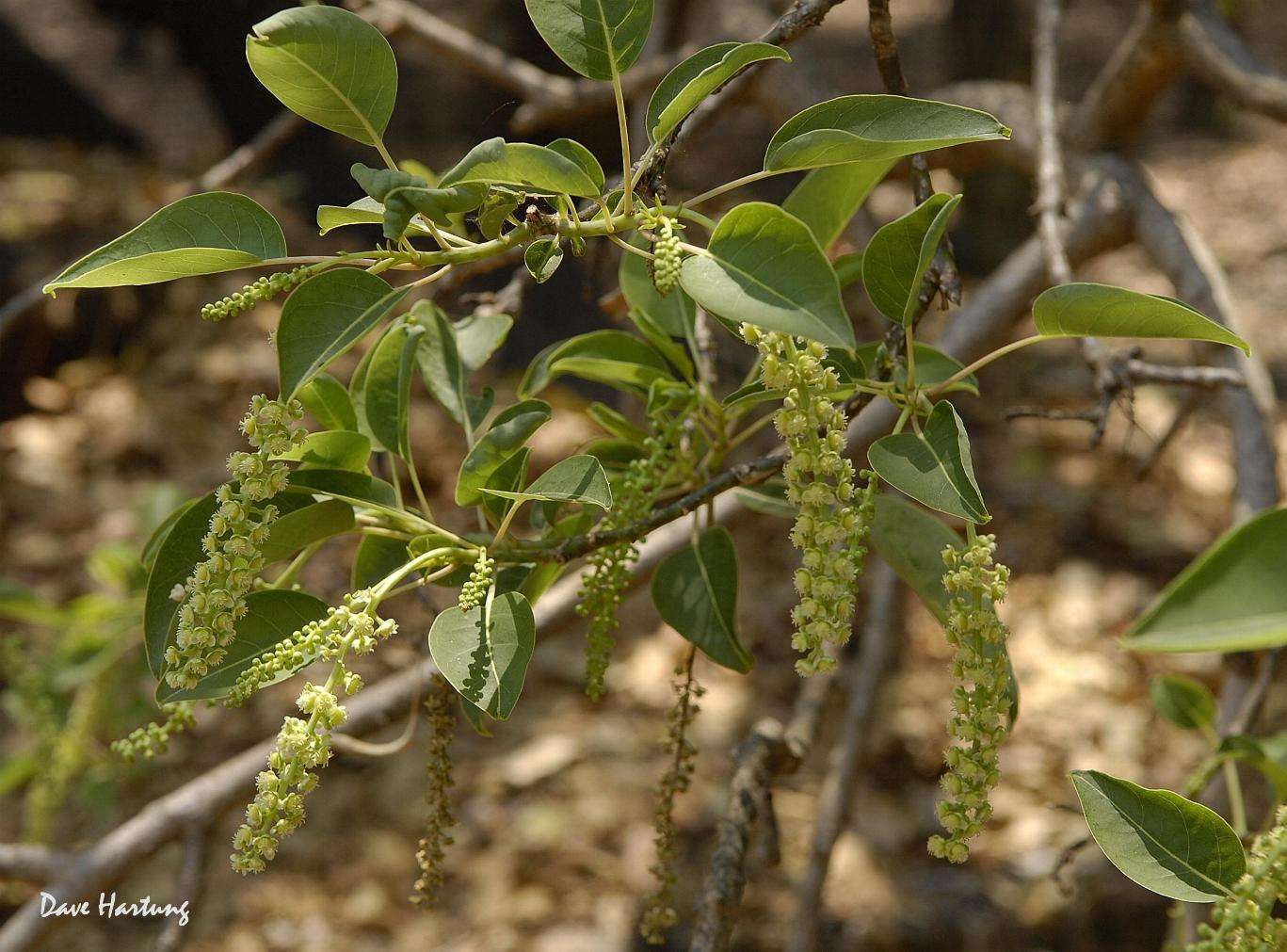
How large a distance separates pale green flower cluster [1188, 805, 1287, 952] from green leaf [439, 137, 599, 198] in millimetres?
776

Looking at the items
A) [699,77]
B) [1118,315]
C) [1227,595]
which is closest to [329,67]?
[699,77]

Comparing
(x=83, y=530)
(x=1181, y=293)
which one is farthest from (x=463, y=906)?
(x=1181, y=293)

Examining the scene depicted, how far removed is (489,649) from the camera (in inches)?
34.8

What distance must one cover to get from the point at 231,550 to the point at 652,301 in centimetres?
64

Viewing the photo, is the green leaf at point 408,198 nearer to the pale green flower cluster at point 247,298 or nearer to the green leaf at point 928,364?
the pale green flower cluster at point 247,298

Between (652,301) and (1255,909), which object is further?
(652,301)

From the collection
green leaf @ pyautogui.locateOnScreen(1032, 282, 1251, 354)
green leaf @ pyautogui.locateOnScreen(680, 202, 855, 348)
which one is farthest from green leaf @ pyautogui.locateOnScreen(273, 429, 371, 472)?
green leaf @ pyautogui.locateOnScreen(1032, 282, 1251, 354)

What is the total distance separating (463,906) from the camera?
8.41ft

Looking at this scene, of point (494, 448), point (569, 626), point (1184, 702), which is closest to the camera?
point (494, 448)

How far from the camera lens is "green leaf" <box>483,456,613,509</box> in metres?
0.83

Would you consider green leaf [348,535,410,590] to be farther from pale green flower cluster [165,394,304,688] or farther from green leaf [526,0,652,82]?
green leaf [526,0,652,82]

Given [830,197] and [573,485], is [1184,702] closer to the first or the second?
[830,197]

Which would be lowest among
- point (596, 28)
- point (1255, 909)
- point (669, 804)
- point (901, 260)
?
point (1255, 909)

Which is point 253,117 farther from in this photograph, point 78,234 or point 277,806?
point 277,806
